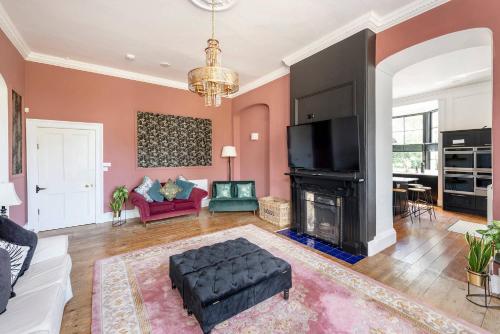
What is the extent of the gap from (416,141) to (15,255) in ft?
29.7

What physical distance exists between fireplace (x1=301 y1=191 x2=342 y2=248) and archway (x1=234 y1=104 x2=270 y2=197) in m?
1.81

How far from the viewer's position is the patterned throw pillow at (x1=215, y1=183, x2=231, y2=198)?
555cm

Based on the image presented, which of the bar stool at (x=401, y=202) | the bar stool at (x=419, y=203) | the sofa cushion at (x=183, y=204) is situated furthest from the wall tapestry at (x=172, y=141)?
the bar stool at (x=419, y=203)

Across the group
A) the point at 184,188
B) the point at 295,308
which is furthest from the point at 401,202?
the point at 184,188

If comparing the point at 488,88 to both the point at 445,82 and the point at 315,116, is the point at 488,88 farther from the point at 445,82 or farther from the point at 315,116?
the point at 315,116

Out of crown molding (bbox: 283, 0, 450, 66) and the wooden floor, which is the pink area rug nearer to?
the wooden floor

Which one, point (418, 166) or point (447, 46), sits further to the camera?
point (418, 166)

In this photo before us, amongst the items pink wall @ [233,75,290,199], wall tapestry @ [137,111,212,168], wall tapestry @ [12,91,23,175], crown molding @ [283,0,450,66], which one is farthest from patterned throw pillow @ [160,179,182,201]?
crown molding @ [283,0,450,66]

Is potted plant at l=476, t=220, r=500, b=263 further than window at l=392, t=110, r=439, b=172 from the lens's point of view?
No

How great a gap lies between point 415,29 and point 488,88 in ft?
14.0

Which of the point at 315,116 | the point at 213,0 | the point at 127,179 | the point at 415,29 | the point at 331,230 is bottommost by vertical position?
the point at 331,230

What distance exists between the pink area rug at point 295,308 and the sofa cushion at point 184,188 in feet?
7.51

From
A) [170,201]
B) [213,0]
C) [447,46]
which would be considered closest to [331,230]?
[447,46]

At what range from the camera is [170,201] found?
482 centimetres
